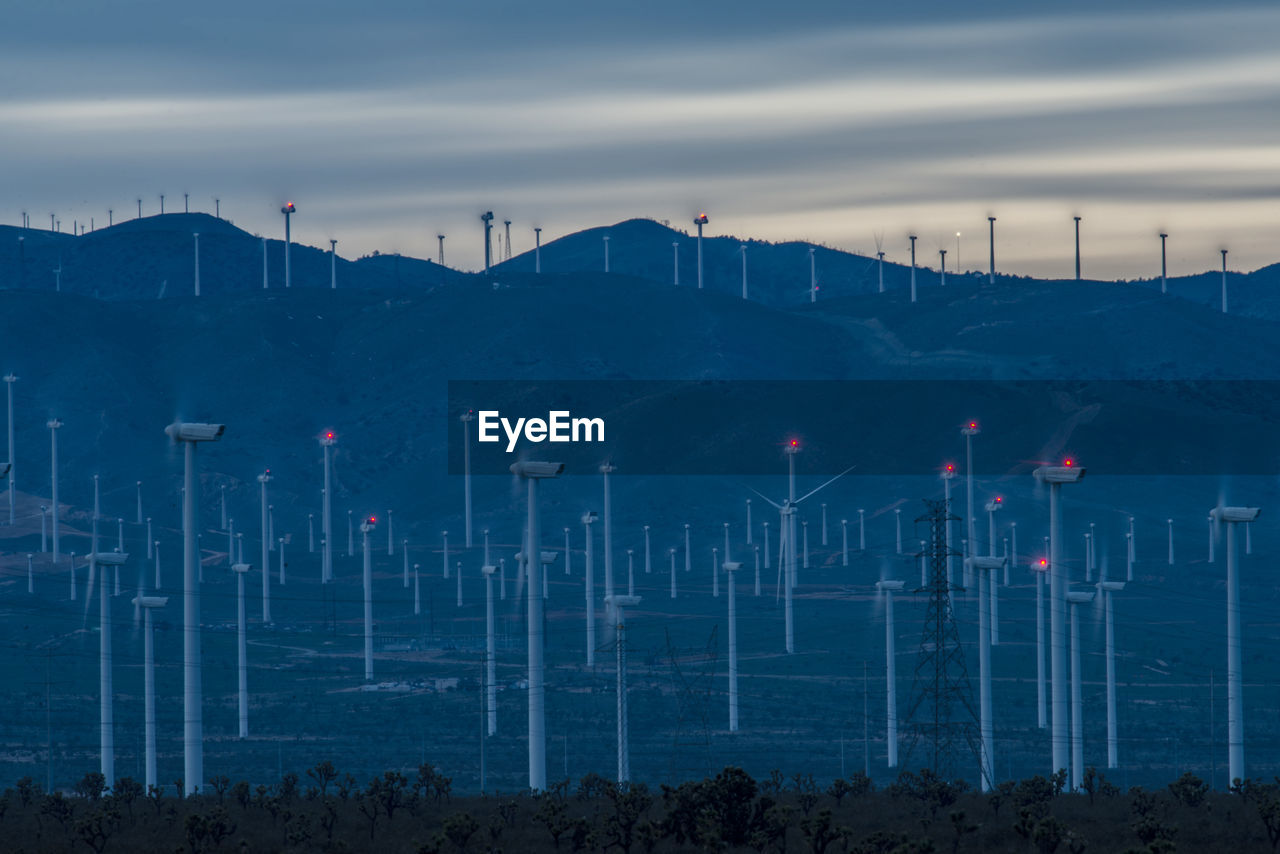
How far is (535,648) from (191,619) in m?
14.1

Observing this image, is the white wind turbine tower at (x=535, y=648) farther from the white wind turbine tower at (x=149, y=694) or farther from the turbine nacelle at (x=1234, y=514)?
the turbine nacelle at (x=1234, y=514)

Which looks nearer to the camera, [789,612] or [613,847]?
[613,847]

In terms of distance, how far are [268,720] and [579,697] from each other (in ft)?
81.1

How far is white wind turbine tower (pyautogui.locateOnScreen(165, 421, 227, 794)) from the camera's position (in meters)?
66.6

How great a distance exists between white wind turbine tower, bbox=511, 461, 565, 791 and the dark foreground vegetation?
8300 millimetres

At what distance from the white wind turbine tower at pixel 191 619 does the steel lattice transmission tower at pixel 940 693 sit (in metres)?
29.9

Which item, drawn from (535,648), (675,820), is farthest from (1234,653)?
(675,820)

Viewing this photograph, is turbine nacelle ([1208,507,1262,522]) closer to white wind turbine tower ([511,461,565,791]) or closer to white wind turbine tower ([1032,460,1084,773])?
white wind turbine tower ([1032,460,1084,773])

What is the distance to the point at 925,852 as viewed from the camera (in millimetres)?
44500

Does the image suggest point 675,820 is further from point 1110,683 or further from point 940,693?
point 1110,683

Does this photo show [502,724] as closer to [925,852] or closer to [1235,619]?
[1235,619]

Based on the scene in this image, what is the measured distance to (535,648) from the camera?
7388 centimetres

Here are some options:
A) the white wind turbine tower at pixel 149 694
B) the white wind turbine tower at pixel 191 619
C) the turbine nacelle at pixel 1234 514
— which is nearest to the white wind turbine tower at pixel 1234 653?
the turbine nacelle at pixel 1234 514

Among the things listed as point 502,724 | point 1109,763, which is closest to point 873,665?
point 502,724
